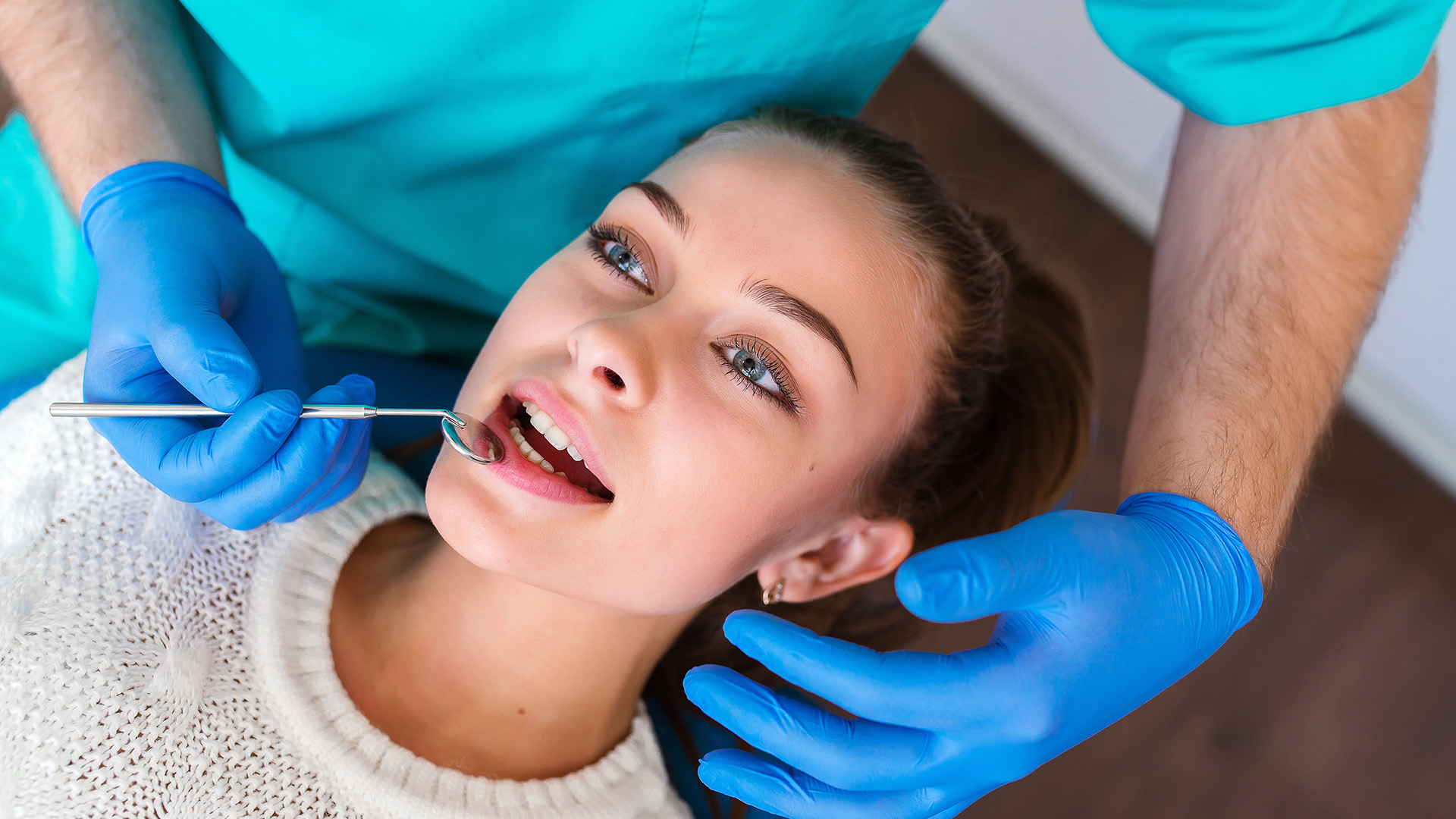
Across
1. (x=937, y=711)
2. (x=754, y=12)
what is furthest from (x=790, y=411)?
(x=754, y=12)

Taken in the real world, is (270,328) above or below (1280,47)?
below

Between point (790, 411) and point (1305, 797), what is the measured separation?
1.77m

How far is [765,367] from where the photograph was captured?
3.51 ft

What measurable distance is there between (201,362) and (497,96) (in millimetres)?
534

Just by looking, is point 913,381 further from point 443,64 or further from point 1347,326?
point 443,64

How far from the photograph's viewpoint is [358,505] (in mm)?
1300

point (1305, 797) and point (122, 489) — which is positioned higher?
point (122, 489)

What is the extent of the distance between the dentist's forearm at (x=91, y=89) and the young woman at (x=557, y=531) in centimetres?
29

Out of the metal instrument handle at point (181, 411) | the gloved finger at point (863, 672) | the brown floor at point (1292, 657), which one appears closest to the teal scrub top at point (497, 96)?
the metal instrument handle at point (181, 411)

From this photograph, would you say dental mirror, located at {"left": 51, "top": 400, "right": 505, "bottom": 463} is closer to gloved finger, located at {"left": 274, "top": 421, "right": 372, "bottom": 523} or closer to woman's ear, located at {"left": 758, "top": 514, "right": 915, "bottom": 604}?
gloved finger, located at {"left": 274, "top": 421, "right": 372, "bottom": 523}

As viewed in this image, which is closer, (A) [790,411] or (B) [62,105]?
(A) [790,411]

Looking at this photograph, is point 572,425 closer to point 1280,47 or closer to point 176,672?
point 176,672

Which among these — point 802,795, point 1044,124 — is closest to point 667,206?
point 802,795

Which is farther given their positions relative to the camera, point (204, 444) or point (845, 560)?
point (845, 560)
